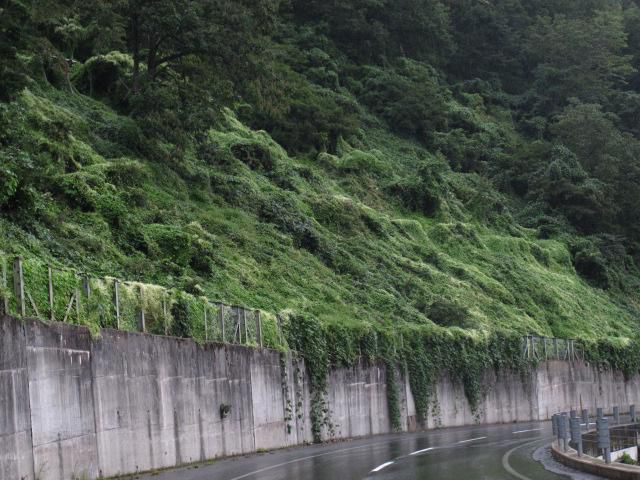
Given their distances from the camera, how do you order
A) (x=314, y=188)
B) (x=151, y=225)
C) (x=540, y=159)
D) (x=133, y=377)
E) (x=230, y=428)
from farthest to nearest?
(x=540, y=159)
(x=314, y=188)
(x=151, y=225)
(x=230, y=428)
(x=133, y=377)

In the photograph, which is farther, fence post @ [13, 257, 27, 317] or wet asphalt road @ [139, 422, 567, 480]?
wet asphalt road @ [139, 422, 567, 480]

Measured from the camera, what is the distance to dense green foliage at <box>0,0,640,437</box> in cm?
3619

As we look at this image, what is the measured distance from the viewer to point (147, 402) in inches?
886

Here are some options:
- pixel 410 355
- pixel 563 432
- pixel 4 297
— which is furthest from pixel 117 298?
pixel 410 355

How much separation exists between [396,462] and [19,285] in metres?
8.76

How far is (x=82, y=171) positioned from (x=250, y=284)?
7.28 metres

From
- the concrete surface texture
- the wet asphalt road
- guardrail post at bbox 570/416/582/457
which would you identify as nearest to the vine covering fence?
the concrete surface texture

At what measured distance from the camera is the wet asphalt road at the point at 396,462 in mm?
19406

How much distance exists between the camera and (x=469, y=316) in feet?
160

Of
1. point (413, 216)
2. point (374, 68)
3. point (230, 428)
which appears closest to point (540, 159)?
point (374, 68)

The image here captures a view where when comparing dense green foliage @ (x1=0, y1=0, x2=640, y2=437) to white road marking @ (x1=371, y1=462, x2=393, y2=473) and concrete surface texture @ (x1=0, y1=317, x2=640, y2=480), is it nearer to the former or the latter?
concrete surface texture @ (x1=0, y1=317, x2=640, y2=480)

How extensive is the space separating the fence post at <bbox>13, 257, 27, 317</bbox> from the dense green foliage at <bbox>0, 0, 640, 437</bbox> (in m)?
0.82

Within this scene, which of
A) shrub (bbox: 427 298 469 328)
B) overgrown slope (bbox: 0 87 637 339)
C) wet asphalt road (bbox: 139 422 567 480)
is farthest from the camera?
shrub (bbox: 427 298 469 328)

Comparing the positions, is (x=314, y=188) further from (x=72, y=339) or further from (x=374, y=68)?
(x=72, y=339)
